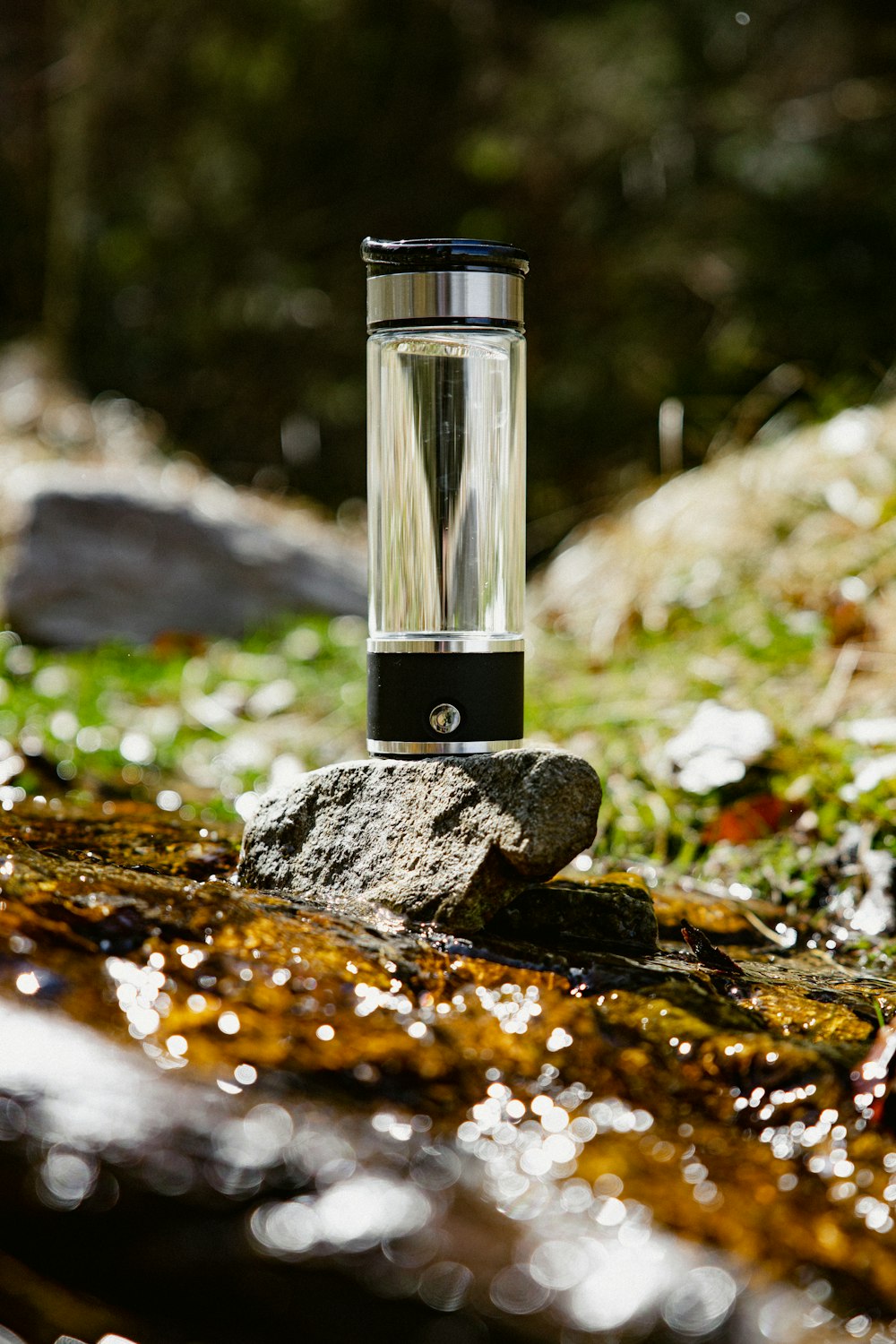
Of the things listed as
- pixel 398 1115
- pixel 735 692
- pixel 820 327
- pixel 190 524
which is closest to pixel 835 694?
pixel 735 692

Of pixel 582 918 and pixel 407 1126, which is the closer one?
pixel 407 1126

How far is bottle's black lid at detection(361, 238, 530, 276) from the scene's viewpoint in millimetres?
1788

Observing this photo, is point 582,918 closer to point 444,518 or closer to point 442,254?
point 444,518

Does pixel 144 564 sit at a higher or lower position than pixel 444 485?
higher

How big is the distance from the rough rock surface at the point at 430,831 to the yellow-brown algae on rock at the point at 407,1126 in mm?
146

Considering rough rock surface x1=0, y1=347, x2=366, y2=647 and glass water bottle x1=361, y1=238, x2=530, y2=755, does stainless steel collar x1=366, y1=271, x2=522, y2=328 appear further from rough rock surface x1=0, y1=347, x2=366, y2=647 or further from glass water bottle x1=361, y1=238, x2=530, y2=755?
rough rock surface x1=0, y1=347, x2=366, y2=647

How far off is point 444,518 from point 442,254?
15.7 inches

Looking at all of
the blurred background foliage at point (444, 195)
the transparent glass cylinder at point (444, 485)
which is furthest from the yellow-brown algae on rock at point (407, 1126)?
the blurred background foliage at point (444, 195)

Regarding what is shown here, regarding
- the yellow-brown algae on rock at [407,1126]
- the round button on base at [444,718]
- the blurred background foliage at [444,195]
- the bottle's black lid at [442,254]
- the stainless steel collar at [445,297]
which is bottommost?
the yellow-brown algae on rock at [407,1126]

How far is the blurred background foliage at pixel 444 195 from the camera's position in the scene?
909cm

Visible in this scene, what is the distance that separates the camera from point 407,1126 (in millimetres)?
1239

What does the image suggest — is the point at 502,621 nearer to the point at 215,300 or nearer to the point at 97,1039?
the point at 97,1039

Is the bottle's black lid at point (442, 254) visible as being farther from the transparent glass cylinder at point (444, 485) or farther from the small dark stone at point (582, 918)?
the small dark stone at point (582, 918)

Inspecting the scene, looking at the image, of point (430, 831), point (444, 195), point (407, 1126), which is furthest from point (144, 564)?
point (444, 195)
